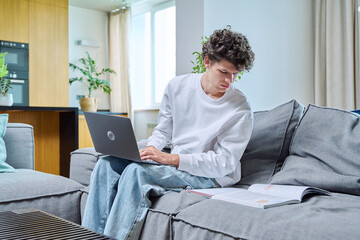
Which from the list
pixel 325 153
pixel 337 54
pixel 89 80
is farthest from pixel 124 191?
pixel 89 80

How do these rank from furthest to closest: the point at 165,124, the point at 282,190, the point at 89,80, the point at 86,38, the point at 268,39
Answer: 1. the point at 86,38
2. the point at 89,80
3. the point at 268,39
4. the point at 165,124
5. the point at 282,190

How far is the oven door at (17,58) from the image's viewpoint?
5071mm

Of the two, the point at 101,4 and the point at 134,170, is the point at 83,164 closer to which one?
the point at 134,170

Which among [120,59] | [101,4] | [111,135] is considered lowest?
[111,135]

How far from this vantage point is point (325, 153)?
171cm

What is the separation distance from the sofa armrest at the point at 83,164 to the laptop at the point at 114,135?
0.55 m

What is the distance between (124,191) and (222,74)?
2.30 feet

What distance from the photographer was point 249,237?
3.90ft

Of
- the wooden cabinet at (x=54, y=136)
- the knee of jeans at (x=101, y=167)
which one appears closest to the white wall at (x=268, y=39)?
the wooden cabinet at (x=54, y=136)

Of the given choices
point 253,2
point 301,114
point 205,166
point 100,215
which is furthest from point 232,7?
point 100,215

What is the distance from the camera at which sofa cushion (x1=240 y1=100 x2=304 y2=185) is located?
6.18 feet

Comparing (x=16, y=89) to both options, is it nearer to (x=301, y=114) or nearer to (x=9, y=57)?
(x=9, y=57)

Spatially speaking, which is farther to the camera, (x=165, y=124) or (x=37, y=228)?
(x=165, y=124)

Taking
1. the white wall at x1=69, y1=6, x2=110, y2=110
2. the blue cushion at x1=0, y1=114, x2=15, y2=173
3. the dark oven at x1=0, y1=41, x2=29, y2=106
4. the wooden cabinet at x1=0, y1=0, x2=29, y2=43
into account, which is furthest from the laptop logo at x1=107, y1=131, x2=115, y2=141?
the white wall at x1=69, y1=6, x2=110, y2=110
